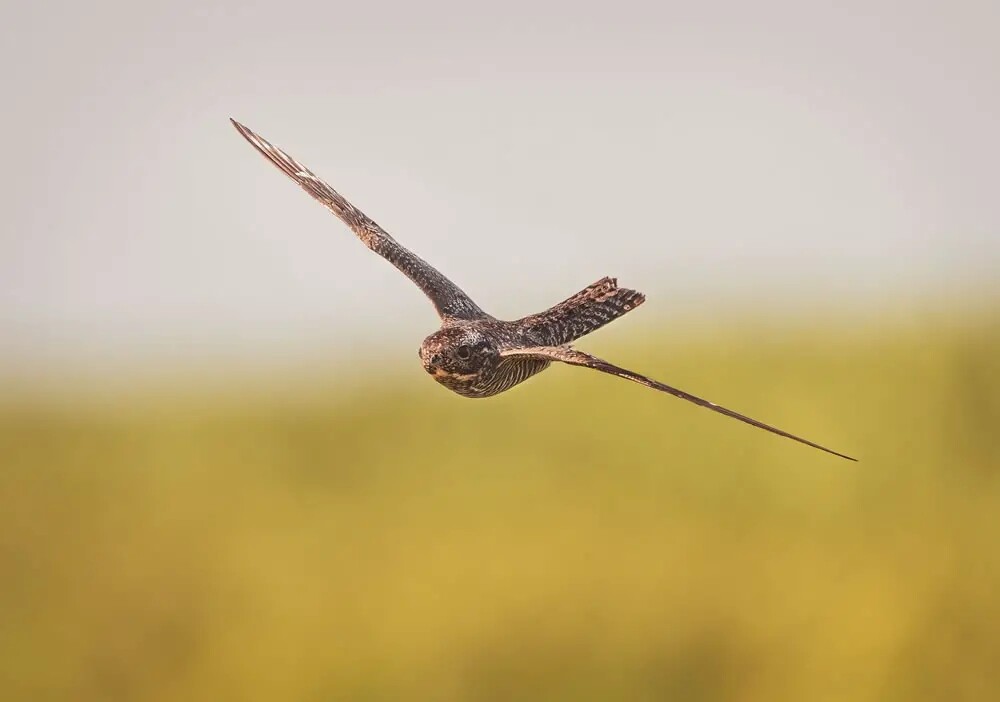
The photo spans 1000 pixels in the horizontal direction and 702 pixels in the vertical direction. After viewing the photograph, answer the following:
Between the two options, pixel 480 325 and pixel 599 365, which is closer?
pixel 599 365

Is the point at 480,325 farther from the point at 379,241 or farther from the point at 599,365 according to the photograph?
the point at 379,241

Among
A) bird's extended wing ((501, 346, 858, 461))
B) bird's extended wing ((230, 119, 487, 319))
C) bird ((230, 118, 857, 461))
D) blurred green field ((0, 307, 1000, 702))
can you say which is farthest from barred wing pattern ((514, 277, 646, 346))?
blurred green field ((0, 307, 1000, 702))

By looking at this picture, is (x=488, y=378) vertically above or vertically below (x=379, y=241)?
below

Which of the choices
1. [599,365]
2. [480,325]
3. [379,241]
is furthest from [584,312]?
[599,365]

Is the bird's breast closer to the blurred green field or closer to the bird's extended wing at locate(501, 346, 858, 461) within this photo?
the bird's extended wing at locate(501, 346, 858, 461)

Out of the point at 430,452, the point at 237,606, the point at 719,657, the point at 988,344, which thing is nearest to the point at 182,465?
the point at 237,606

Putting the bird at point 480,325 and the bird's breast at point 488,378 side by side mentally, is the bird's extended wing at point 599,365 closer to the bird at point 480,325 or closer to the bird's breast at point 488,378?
the bird at point 480,325

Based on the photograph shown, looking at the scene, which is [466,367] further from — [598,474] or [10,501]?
[10,501]
